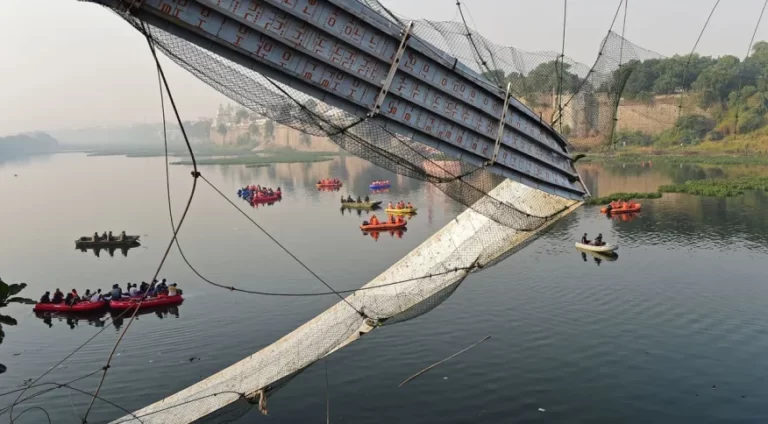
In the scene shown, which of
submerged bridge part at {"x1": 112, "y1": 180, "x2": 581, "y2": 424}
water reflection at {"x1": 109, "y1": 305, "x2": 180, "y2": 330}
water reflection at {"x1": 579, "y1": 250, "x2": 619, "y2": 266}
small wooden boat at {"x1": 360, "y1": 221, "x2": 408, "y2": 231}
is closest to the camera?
submerged bridge part at {"x1": 112, "y1": 180, "x2": 581, "y2": 424}

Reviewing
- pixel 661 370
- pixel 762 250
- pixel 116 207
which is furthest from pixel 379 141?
pixel 116 207

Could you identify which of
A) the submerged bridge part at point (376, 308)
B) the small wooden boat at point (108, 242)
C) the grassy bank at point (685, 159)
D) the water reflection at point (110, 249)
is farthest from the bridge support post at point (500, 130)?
the grassy bank at point (685, 159)

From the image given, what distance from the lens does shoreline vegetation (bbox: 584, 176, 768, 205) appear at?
66.5m

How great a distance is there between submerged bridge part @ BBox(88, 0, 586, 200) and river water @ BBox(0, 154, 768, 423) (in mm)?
9944

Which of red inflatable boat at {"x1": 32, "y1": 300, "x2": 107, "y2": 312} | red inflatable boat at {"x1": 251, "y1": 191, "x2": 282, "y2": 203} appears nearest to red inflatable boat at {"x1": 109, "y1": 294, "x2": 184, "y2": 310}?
red inflatable boat at {"x1": 32, "y1": 300, "x2": 107, "y2": 312}

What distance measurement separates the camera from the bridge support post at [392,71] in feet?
42.7

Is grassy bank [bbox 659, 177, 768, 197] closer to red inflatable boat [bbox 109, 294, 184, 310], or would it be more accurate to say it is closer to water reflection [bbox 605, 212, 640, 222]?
water reflection [bbox 605, 212, 640, 222]

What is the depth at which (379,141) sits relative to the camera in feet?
46.1

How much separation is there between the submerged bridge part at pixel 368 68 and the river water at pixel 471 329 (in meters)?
9.94

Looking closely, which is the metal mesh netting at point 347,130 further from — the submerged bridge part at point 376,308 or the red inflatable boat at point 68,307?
the red inflatable boat at point 68,307

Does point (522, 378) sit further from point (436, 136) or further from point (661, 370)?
point (436, 136)

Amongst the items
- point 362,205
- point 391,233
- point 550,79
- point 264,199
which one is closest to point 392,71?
point 550,79

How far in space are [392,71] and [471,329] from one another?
58.3ft

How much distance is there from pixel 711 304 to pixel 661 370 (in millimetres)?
9786
